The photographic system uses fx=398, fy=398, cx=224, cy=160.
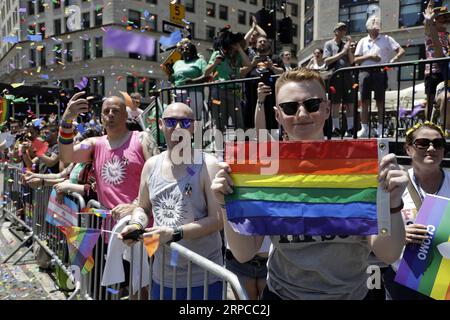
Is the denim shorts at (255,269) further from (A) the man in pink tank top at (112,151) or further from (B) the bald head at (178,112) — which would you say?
(B) the bald head at (178,112)

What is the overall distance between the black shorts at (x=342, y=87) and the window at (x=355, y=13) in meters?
26.2

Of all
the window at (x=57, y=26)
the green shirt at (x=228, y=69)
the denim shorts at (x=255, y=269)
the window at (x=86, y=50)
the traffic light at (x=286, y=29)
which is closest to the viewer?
the denim shorts at (x=255, y=269)

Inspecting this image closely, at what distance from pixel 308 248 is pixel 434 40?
514cm

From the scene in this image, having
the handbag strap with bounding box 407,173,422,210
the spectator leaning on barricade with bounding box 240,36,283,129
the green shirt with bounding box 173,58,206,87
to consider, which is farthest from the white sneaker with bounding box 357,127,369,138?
the handbag strap with bounding box 407,173,422,210

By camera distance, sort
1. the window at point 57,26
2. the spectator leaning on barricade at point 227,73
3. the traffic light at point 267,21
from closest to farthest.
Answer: the spectator leaning on barricade at point 227,73 < the traffic light at point 267,21 < the window at point 57,26

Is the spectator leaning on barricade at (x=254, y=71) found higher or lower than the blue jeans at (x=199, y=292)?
higher

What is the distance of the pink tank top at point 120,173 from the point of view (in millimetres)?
3521

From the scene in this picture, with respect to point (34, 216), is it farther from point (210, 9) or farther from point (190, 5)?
point (210, 9)

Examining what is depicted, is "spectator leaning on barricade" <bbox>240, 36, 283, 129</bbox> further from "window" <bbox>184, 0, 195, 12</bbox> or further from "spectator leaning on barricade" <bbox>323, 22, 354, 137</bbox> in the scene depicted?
"window" <bbox>184, 0, 195, 12</bbox>

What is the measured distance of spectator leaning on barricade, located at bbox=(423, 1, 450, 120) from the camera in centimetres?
547

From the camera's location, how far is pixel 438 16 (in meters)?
5.53

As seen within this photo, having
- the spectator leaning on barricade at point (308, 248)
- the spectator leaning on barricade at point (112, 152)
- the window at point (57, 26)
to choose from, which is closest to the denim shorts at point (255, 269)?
the spectator leaning on barricade at point (112, 152)

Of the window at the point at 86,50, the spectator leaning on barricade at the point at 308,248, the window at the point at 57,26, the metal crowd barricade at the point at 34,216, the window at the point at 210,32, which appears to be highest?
the window at the point at 210,32
